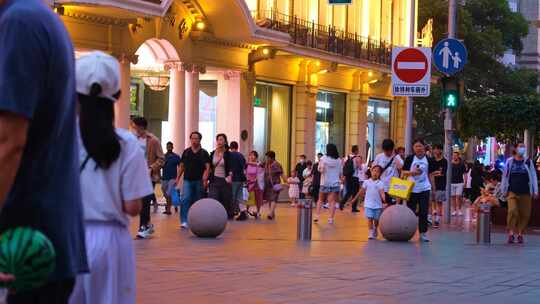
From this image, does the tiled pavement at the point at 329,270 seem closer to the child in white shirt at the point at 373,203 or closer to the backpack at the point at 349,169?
the child in white shirt at the point at 373,203

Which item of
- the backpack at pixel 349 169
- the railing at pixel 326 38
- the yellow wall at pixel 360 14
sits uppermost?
the yellow wall at pixel 360 14

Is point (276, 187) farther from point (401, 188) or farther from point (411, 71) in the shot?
point (401, 188)

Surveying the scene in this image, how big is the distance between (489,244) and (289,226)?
5.11 m

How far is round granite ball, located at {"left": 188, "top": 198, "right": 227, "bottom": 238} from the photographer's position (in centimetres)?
1820

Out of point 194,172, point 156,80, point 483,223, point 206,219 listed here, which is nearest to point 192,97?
point 156,80

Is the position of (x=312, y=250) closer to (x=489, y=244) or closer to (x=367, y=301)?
(x=489, y=244)

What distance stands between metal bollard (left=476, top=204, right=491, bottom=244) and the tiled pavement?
0.67 ft

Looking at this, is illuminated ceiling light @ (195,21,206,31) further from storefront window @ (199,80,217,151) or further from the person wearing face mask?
the person wearing face mask

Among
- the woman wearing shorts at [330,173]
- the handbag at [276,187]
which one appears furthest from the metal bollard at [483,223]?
the handbag at [276,187]

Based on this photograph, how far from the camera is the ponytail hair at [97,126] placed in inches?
187

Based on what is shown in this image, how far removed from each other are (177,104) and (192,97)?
675 millimetres

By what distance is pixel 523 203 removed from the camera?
64.6ft

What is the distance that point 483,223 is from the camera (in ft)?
61.0

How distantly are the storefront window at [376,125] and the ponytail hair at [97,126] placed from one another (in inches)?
1548
